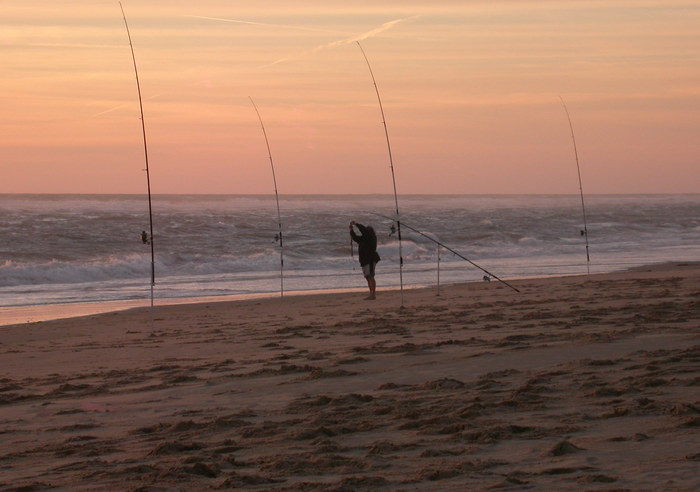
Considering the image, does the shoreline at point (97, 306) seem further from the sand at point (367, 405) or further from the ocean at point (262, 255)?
the sand at point (367, 405)

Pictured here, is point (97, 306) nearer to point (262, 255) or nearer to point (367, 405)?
point (367, 405)

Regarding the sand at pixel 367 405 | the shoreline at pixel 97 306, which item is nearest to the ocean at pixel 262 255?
the shoreline at pixel 97 306

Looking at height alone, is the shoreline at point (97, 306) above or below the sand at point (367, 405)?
below

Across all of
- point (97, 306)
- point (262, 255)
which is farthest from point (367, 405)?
point (262, 255)

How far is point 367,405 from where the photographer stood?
5.20 m

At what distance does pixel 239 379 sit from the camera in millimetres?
6387

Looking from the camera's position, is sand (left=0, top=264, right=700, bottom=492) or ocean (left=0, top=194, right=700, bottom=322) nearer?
sand (left=0, top=264, right=700, bottom=492)

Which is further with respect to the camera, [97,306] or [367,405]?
[97,306]

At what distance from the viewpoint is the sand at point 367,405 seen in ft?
12.5

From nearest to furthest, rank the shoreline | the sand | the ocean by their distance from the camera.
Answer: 1. the sand
2. the shoreline
3. the ocean

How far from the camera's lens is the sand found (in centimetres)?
380

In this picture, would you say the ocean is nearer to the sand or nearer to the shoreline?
the shoreline

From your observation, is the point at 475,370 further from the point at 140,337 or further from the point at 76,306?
the point at 76,306

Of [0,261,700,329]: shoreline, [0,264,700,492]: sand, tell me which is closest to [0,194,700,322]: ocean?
[0,261,700,329]: shoreline
